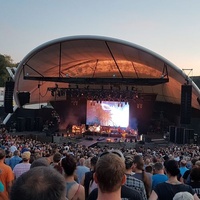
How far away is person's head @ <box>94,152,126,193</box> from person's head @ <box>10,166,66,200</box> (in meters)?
0.78

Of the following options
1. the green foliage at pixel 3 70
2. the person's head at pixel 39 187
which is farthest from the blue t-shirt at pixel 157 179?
the green foliage at pixel 3 70

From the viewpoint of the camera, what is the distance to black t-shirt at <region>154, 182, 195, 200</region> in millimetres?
3684

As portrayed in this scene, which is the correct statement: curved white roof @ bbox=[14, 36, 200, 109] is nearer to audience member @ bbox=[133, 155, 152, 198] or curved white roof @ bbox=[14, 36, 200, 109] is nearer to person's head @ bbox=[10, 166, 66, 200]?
audience member @ bbox=[133, 155, 152, 198]

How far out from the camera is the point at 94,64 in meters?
30.2

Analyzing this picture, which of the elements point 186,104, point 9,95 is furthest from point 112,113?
point 186,104

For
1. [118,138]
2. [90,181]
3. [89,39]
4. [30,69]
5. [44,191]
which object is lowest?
[118,138]

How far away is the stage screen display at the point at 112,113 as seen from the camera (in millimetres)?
29297

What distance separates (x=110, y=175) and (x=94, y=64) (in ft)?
92.1

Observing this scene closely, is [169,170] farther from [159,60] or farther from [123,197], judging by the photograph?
[159,60]

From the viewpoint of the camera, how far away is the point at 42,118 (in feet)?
105

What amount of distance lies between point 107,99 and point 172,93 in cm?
561

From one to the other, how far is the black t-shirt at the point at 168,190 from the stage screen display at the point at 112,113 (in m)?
25.2

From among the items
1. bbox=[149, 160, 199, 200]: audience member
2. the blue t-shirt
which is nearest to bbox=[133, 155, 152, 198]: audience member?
the blue t-shirt

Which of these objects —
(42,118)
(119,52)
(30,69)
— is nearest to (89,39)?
(119,52)
